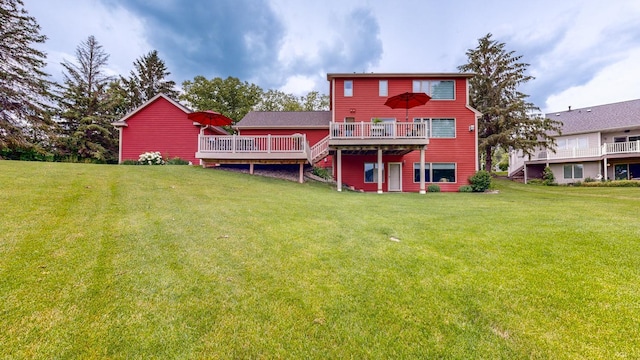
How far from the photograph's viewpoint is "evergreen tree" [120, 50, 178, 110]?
31.4 metres

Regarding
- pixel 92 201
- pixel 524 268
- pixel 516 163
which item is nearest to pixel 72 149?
pixel 92 201


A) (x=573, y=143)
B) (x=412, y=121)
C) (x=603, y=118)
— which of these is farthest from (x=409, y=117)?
(x=603, y=118)

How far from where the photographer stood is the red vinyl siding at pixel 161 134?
697 inches

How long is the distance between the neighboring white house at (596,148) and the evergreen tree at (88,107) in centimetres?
3785

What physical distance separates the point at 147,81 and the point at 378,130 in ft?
Answer: 107

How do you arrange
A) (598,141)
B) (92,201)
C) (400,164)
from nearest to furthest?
(92,201)
(400,164)
(598,141)

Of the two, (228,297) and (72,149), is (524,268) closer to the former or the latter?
(228,297)

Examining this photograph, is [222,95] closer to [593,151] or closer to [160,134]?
[160,134]

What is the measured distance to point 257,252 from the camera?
394 cm

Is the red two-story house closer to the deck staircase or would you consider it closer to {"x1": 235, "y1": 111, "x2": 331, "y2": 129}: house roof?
the deck staircase

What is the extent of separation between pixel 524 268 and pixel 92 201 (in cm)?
824

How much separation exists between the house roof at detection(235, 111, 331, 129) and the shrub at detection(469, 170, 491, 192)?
32.4 feet

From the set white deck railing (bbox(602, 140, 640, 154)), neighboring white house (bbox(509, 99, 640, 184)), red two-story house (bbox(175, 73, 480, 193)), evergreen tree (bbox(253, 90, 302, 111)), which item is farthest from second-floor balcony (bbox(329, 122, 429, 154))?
evergreen tree (bbox(253, 90, 302, 111))

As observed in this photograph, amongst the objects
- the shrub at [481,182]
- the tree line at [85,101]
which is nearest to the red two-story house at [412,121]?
the shrub at [481,182]
